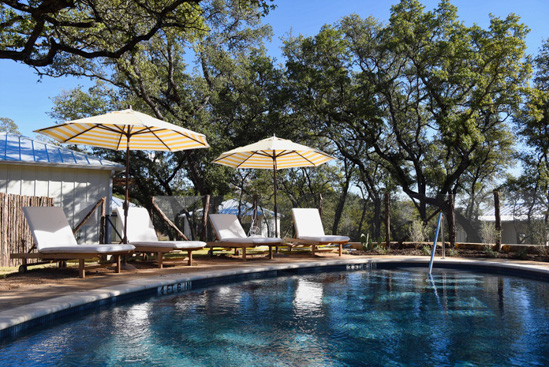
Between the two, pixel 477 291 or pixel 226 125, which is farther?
pixel 226 125

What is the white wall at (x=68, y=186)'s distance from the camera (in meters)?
10.3

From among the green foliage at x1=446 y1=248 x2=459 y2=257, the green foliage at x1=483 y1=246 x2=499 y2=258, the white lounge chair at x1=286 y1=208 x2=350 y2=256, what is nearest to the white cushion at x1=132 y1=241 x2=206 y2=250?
the white lounge chair at x1=286 y1=208 x2=350 y2=256

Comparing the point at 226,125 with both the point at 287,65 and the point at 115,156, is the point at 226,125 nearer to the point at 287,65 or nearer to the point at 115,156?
the point at 287,65

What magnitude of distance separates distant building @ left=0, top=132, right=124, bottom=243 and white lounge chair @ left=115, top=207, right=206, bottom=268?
3171 millimetres

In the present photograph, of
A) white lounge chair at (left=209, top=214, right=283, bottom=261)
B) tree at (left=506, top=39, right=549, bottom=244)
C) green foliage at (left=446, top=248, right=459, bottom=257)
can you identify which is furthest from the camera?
tree at (left=506, top=39, right=549, bottom=244)

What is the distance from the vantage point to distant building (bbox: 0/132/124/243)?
10242 mm

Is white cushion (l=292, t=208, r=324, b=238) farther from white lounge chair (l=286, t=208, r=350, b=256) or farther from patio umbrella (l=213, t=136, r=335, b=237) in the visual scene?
patio umbrella (l=213, t=136, r=335, b=237)

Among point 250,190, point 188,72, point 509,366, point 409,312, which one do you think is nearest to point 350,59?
point 188,72

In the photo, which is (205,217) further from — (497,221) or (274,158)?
(497,221)

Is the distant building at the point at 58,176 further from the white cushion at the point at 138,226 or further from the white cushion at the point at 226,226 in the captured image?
the white cushion at the point at 226,226

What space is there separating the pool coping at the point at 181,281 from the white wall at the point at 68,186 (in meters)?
5.43

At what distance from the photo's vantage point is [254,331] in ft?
13.6

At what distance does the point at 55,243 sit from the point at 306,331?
15.5ft

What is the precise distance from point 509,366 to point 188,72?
65.8 ft
